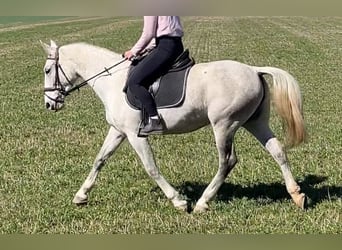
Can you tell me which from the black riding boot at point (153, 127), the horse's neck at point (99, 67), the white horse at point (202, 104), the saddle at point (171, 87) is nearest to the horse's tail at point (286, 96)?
the white horse at point (202, 104)

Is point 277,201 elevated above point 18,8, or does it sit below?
below

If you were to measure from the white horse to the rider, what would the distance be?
16cm

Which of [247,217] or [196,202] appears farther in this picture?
[196,202]

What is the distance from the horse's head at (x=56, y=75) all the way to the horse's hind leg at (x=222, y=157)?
1.88 metres

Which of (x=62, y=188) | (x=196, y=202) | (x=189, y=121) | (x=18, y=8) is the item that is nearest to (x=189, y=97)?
(x=189, y=121)

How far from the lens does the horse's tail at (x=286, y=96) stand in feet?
19.6

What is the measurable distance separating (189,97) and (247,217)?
4.49 feet

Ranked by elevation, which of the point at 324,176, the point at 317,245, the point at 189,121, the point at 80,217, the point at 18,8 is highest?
the point at 18,8

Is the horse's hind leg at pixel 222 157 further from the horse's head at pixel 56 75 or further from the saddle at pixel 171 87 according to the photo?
the horse's head at pixel 56 75

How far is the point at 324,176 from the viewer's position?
23.8 ft

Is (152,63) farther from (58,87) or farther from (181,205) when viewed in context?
(181,205)

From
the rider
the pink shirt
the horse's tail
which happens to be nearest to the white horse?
the horse's tail

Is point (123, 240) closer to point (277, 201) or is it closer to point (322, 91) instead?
point (277, 201)

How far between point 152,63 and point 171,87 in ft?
1.07
